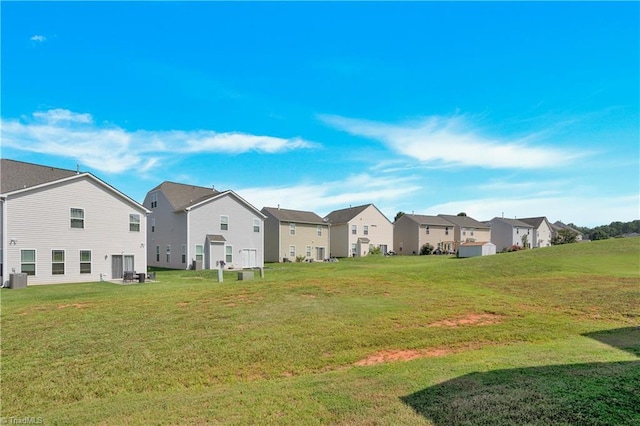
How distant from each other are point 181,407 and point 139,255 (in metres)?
23.0

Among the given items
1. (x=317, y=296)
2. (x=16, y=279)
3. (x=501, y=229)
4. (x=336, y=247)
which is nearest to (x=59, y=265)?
(x=16, y=279)

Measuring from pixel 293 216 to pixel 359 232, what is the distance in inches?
381

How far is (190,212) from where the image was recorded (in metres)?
30.5

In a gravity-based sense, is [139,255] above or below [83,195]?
below

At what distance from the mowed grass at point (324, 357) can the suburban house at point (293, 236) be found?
27.7 meters

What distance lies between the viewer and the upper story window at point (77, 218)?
866 inches

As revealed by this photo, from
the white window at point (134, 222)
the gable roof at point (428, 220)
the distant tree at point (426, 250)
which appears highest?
the gable roof at point (428, 220)

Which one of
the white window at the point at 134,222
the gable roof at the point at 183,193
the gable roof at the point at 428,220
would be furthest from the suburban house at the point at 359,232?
the white window at the point at 134,222

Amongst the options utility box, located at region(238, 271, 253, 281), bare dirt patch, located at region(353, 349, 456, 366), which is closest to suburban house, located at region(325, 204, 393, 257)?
utility box, located at region(238, 271, 253, 281)

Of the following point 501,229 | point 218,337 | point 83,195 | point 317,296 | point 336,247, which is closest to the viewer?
point 218,337

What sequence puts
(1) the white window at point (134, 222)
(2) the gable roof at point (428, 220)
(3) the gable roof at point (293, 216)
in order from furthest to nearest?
1. (2) the gable roof at point (428, 220)
2. (3) the gable roof at point (293, 216)
3. (1) the white window at point (134, 222)

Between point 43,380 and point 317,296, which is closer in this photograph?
point 43,380

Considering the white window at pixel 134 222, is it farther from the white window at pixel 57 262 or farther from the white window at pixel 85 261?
the white window at pixel 57 262

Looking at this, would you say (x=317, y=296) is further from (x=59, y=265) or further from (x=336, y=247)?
(x=336, y=247)
